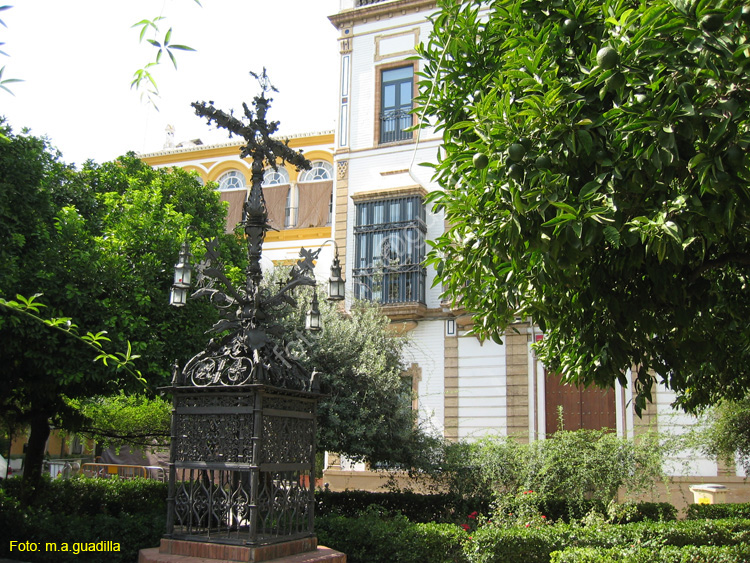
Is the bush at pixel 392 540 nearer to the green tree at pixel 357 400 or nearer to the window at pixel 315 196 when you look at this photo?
the green tree at pixel 357 400

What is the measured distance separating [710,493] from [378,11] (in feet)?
51.8

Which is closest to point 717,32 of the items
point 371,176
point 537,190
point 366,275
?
point 537,190

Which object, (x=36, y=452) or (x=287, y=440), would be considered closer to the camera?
(x=287, y=440)

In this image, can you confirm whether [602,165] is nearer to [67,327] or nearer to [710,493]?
[67,327]

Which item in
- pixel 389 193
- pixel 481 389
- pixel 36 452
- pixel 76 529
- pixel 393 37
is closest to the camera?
pixel 76 529

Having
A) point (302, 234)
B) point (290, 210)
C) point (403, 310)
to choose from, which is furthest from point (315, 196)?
point (403, 310)

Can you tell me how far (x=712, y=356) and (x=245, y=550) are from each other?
498 centimetres

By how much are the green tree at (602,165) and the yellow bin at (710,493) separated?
963 cm

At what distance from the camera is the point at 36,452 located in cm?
1272

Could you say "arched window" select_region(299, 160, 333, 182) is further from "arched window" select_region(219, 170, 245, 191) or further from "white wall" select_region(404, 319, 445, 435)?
"white wall" select_region(404, 319, 445, 435)

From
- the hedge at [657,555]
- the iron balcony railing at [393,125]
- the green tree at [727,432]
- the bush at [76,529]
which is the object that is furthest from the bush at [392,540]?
the iron balcony railing at [393,125]

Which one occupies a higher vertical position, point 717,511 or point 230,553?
point 230,553

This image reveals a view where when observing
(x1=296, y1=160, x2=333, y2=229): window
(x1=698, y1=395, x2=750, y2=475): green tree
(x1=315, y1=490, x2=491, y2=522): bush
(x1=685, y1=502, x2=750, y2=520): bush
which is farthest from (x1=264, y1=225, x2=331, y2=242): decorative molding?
(x1=685, y1=502, x2=750, y2=520): bush

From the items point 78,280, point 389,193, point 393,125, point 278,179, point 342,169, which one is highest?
point 393,125
